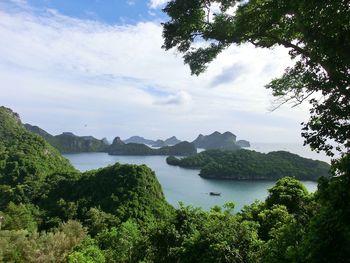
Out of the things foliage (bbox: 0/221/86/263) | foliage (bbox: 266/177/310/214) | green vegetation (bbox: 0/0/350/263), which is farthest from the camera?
foliage (bbox: 0/221/86/263)

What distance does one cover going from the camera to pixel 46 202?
54094mm

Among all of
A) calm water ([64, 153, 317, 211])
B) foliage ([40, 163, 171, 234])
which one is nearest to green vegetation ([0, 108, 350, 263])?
foliage ([40, 163, 171, 234])

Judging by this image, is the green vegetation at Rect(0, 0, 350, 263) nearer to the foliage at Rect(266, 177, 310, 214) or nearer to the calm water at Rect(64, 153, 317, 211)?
the foliage at Rect(266, 177, 310, 214)

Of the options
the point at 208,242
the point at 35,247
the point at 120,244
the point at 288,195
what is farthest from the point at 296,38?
the point at 35,247

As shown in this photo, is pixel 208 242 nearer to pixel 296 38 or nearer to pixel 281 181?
pixel 296 38

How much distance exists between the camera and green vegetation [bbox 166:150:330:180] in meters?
106

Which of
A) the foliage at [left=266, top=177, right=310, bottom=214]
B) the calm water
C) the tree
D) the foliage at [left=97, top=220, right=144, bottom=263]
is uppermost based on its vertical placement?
the tree

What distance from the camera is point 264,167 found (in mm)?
109812

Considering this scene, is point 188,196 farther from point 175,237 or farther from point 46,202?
point 175,237

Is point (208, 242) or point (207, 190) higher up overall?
point (208, 242)

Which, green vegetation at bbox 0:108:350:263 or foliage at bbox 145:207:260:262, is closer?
green vegetation at bbox 0:108:350:263

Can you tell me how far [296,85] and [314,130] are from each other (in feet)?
5.05

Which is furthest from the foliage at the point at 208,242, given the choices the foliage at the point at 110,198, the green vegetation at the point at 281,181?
the foliage at the point at 110,198

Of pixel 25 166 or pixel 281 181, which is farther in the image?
pixel 25 166
